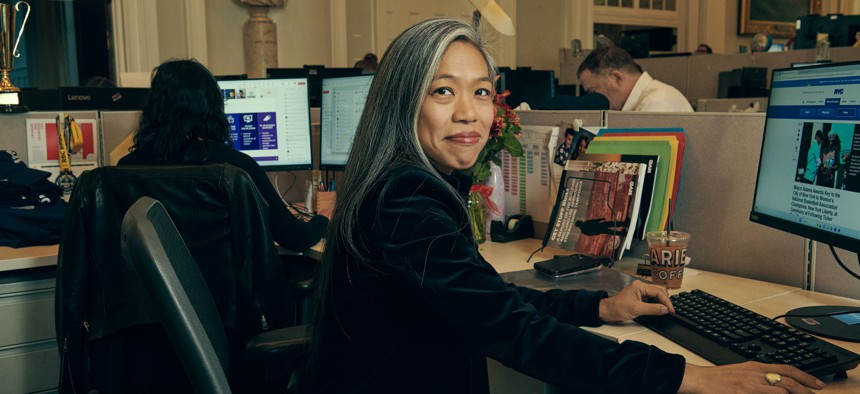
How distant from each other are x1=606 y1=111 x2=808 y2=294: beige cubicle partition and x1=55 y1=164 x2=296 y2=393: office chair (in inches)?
37.5

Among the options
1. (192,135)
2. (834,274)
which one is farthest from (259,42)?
(834,274)

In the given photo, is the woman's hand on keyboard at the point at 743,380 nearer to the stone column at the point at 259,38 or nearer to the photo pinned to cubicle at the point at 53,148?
the photo pinned to cubicle at the point at 53,148

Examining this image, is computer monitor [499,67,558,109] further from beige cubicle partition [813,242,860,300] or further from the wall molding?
beige cubicle partition [813,242,860,300]

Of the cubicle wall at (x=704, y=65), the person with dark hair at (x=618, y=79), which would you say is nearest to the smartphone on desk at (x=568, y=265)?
the person with dark hair at (x=618, y=79)

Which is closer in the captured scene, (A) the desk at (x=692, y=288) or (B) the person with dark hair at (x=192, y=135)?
(A) the desk at (x=692, y=288)

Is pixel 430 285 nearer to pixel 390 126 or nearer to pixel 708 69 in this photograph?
pixel 390 126

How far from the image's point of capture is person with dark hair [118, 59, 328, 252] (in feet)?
6.90

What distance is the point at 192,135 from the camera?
2164 mm

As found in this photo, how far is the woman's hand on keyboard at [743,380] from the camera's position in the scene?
97 centimetres

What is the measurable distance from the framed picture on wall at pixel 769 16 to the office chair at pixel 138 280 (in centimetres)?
927

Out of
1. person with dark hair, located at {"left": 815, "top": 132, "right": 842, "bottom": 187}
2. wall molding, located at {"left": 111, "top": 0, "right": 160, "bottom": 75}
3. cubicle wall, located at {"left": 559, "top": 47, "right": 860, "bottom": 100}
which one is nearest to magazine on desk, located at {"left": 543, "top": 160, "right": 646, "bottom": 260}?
person with dark hair, located at {"left": 815, "top": 132, "right": 842, "bottom": 187}

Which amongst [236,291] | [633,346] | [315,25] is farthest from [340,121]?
[315,25]

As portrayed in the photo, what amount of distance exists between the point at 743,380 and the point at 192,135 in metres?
1.63

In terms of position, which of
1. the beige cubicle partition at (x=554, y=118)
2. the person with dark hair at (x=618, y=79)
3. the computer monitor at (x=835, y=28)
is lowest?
the beige cubicle partition at (x=554, y=118)
